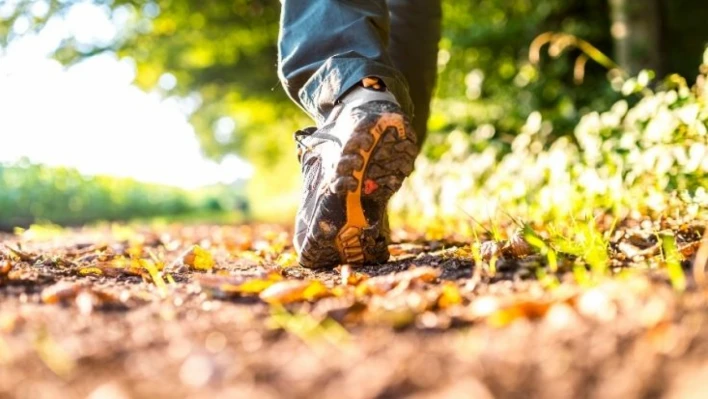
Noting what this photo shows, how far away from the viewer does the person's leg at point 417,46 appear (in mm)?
2500

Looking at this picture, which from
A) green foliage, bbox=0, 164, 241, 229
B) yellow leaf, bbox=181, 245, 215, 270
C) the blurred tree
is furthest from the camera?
green foliage, bbox=0, 164, 241, 229

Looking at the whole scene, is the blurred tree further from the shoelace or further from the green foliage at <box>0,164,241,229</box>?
the shoelace

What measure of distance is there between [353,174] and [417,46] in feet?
3.56

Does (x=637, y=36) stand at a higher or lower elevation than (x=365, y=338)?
higher

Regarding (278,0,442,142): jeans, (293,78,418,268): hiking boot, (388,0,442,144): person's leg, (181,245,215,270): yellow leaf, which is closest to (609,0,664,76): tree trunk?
(388,0,442,144): person's leg

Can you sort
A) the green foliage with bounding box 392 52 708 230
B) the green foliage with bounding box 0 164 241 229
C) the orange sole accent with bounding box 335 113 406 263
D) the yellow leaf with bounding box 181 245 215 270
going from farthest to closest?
the green foliage with bounding box 0 164 241 229 < the green foliage with bounding box 392 52 708 230 < the yellow leaf with bounding box 181 245 215 270 < the orange sole accent with bounding box 335 113 406 263

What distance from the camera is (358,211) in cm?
171

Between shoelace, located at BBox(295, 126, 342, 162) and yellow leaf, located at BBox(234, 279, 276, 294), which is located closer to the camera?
yellow leaf, located at BBox(234, 279, 276, 294)

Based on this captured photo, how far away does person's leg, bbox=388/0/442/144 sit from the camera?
2.50 metres

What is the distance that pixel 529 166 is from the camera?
3.91 meters

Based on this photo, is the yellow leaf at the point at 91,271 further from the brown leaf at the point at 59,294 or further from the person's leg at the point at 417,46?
the person's leg at the point at 417,46

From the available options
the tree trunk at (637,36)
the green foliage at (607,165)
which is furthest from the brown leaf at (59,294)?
the tree trunk at (637,36)

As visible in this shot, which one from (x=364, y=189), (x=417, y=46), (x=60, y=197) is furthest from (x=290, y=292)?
(x=60, y=197)

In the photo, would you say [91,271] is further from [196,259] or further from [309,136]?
[309,136]
